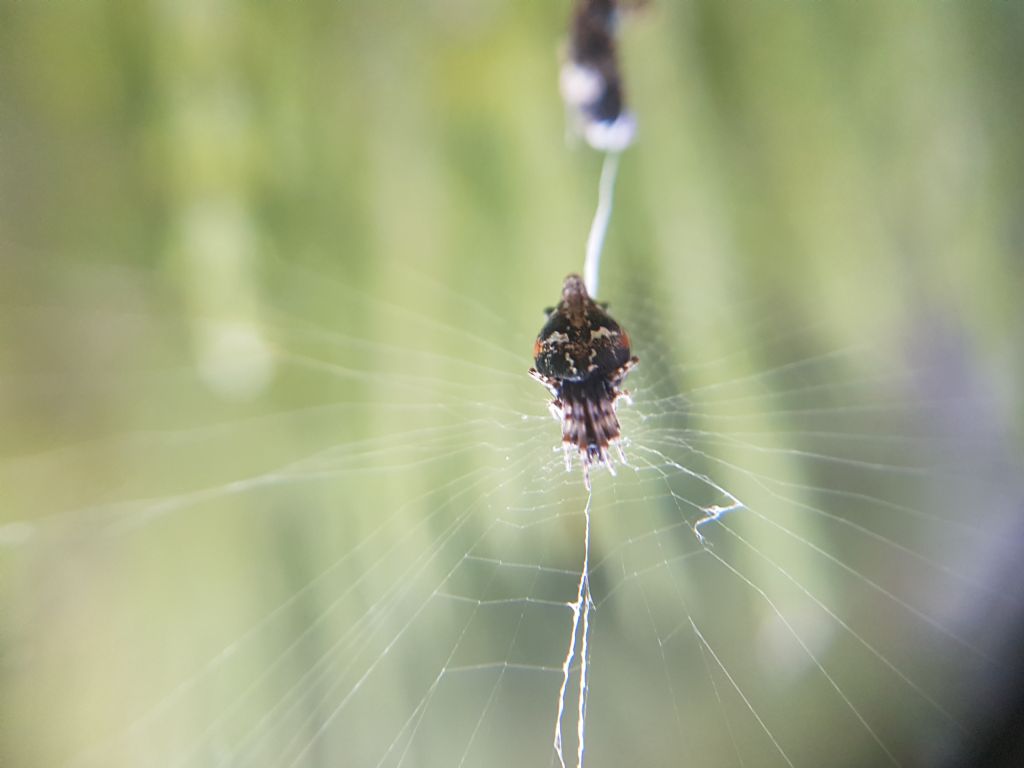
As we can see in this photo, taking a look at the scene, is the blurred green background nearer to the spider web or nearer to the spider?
the spider web

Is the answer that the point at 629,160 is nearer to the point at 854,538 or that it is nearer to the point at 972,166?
the point at 972,166

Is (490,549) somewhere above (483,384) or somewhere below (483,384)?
below

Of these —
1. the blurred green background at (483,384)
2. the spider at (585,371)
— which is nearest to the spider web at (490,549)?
the blurred green background at (483,384)

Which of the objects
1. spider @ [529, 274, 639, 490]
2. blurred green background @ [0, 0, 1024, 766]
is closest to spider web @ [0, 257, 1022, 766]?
blurred green background @ [0, 0, 1024, 766]

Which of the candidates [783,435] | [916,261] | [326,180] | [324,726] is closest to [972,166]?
[916,261]
